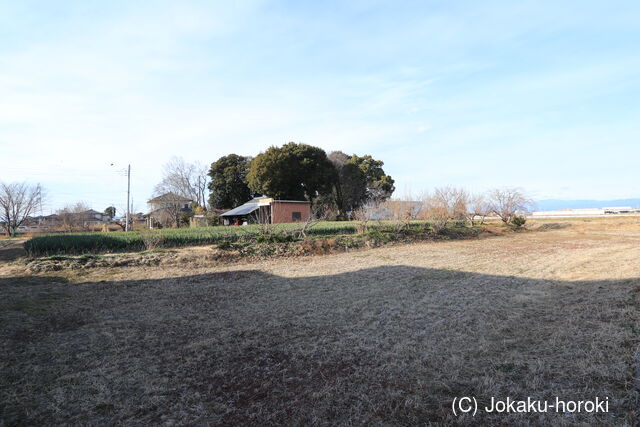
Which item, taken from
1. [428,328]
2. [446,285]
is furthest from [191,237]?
[428,328]

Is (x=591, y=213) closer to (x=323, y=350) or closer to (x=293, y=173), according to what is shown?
(x=293, y=173)

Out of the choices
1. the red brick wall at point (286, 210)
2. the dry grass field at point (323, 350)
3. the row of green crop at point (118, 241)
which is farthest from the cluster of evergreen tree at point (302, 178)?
the dry grass field at point (323, 350)

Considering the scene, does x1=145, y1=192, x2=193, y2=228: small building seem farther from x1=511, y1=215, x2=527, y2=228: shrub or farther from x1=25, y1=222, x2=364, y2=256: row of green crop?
x1=511, y1=215, x2=527, y2=228: shrub

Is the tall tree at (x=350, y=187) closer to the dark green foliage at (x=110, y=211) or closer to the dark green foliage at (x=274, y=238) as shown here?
the dark green foliage at (x=274, y=238)

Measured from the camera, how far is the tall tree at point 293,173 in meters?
31.0

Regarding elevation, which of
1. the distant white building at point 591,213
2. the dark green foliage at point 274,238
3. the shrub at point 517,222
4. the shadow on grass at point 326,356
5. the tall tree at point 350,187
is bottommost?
the shadow on grass at point 326,356

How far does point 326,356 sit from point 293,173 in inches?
1124

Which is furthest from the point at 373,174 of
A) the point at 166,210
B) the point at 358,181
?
the point at 166,210

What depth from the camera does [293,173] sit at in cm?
3192

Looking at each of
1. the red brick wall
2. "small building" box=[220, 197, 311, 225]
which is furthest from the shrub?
the red brick wall

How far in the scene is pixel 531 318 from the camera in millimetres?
4863

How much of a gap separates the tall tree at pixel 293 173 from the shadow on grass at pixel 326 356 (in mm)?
24492

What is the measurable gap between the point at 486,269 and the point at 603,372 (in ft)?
20.9

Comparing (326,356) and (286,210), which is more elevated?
(286,210)
